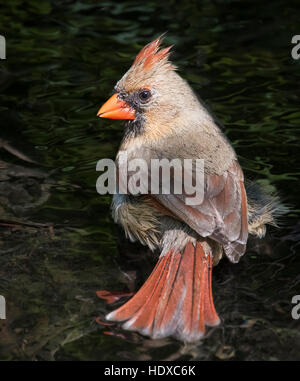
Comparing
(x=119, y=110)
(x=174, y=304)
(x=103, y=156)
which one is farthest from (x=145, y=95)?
(x=174, y=304)

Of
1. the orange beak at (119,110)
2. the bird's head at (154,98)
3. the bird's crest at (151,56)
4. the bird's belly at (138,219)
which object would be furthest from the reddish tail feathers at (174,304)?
the bird's crest at (151,56)

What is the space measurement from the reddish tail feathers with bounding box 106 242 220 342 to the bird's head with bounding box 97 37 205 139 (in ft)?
3.39

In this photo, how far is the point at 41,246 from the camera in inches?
158

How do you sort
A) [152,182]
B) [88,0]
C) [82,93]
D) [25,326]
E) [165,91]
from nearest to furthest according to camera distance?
[25,326] < [152,182] < [165,91] < [82,93] < [88,0]

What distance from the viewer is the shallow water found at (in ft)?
10.9

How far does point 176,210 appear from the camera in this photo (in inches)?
143

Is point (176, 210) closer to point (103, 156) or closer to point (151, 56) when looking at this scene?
point (151, 56)

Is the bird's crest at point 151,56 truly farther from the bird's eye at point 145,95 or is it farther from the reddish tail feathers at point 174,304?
the reddish tail feathers at point 174,304

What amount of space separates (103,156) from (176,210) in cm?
138

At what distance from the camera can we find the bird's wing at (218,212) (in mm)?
3553

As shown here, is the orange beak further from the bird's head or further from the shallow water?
the shallow water

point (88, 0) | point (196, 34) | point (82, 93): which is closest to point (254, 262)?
point (82, 93)

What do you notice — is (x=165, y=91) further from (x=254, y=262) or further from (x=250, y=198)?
(x=254, y=262)

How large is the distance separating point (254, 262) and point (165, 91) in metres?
1.22
